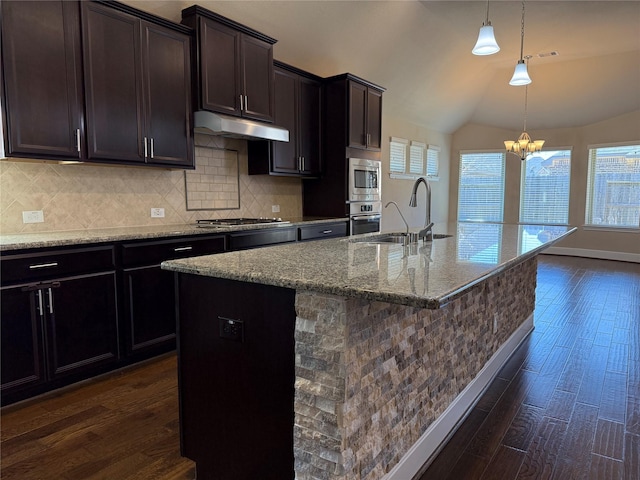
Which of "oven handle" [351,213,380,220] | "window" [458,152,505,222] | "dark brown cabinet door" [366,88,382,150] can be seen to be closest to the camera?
"oven handle" [351,213,380,220]

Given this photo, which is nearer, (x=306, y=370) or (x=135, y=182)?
(x=306, y=370)

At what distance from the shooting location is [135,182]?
3.50m

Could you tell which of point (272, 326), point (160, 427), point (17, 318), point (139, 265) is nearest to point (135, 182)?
point (139, 265)

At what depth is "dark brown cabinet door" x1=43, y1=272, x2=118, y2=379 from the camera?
98.6 inches

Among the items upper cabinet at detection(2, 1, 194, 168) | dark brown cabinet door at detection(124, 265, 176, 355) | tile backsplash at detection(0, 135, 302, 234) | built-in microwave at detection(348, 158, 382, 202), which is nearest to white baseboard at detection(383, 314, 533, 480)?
dark brown cabinet door at detection(124, 265, 176, 355)

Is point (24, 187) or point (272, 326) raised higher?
point (24, 187)

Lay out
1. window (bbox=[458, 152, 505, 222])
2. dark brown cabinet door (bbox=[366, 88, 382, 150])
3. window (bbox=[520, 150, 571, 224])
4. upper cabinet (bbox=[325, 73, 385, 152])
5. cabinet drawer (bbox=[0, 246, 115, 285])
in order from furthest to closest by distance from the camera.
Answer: window (bbox=[458, 152, 505, 222])
window (bbox=[520, 150, 571, 224])
dark brown cabinet door (bbox=[366, 88, 382, 150])
upper cabinet (bbox=[325, 73, 385, 152])
cabinet drawer (bbox=[0, 246, 115, 285])

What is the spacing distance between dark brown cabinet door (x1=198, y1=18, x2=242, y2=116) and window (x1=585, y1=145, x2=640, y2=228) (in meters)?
7.18

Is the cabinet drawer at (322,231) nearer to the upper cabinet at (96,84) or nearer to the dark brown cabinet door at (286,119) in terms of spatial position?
the dark brown cabinet door at (286,119)

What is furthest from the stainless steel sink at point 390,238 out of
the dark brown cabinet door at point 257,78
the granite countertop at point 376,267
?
the dark brown cabinet door at point 257,78

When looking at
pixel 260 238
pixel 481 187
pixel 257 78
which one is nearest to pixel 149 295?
pixel 260 238

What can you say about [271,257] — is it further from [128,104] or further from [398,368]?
[128,104]

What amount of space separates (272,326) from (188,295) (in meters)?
0.43

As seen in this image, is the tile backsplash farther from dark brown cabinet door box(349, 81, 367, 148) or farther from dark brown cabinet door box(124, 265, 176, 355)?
dark brown cabinet door box(349, 81, 367, 148)
